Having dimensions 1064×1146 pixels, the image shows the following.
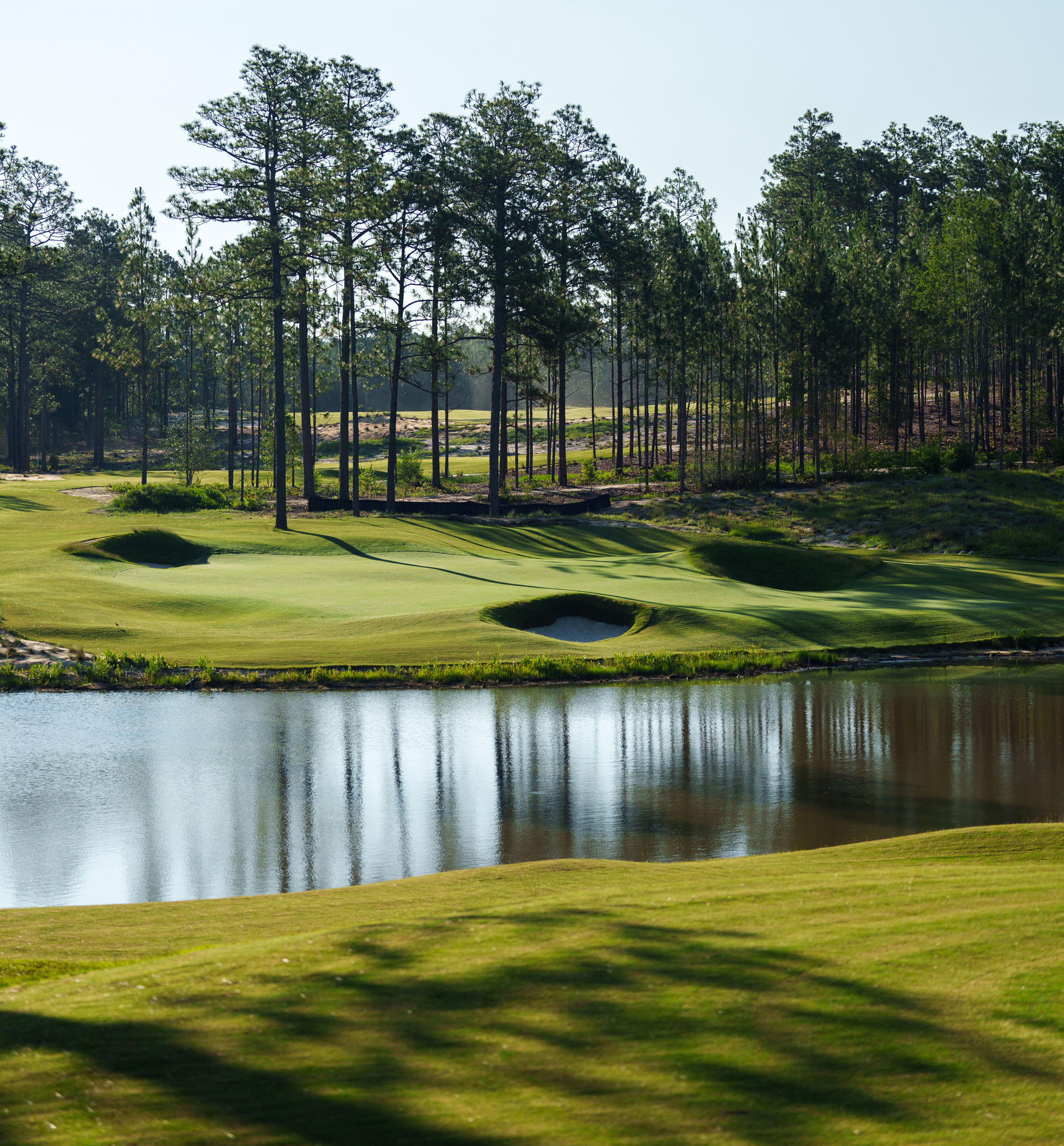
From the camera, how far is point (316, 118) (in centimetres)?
4494

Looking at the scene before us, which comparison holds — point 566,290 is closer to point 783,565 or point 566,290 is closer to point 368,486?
point 368,486

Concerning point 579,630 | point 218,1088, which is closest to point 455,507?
point 579,630

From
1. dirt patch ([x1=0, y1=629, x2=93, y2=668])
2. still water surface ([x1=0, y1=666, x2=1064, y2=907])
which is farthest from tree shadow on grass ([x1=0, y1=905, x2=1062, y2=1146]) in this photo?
dirt patch ([x1=0, y1=629, x2=93, y2=668])

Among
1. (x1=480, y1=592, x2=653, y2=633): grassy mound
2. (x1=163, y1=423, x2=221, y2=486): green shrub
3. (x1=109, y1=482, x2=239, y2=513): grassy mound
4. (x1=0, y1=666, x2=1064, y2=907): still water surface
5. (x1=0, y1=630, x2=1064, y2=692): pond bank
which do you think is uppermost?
(x1=163, y1=423, x2=221, y2=486): green shrub

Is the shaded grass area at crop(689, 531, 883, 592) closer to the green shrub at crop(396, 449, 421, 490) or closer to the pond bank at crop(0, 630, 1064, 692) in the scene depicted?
the pond bank at crop(0, 630, 1064, 692)

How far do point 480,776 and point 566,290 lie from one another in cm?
4554

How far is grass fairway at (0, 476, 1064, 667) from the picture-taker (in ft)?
84.0

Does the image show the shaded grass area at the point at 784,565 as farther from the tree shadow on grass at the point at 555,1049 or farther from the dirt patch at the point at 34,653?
the tree shadow on grass at the point at 555,1049

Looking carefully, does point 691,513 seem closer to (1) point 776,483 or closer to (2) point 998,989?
(1) point 776,483

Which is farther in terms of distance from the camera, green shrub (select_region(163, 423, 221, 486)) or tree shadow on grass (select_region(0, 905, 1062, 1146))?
green shrub (select_region(163, 423, 221, 486))

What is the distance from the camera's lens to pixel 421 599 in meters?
29.7

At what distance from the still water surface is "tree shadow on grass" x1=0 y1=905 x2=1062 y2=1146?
19.9 ft

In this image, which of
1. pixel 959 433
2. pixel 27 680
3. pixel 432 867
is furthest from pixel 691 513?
pixel 432 867

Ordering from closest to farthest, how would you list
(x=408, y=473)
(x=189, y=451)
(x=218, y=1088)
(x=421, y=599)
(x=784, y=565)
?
(x=218, y=1088) → (x=421, y=599) → (x=784, y=565) → (x=408, y=473) → (x=189, y=451)
